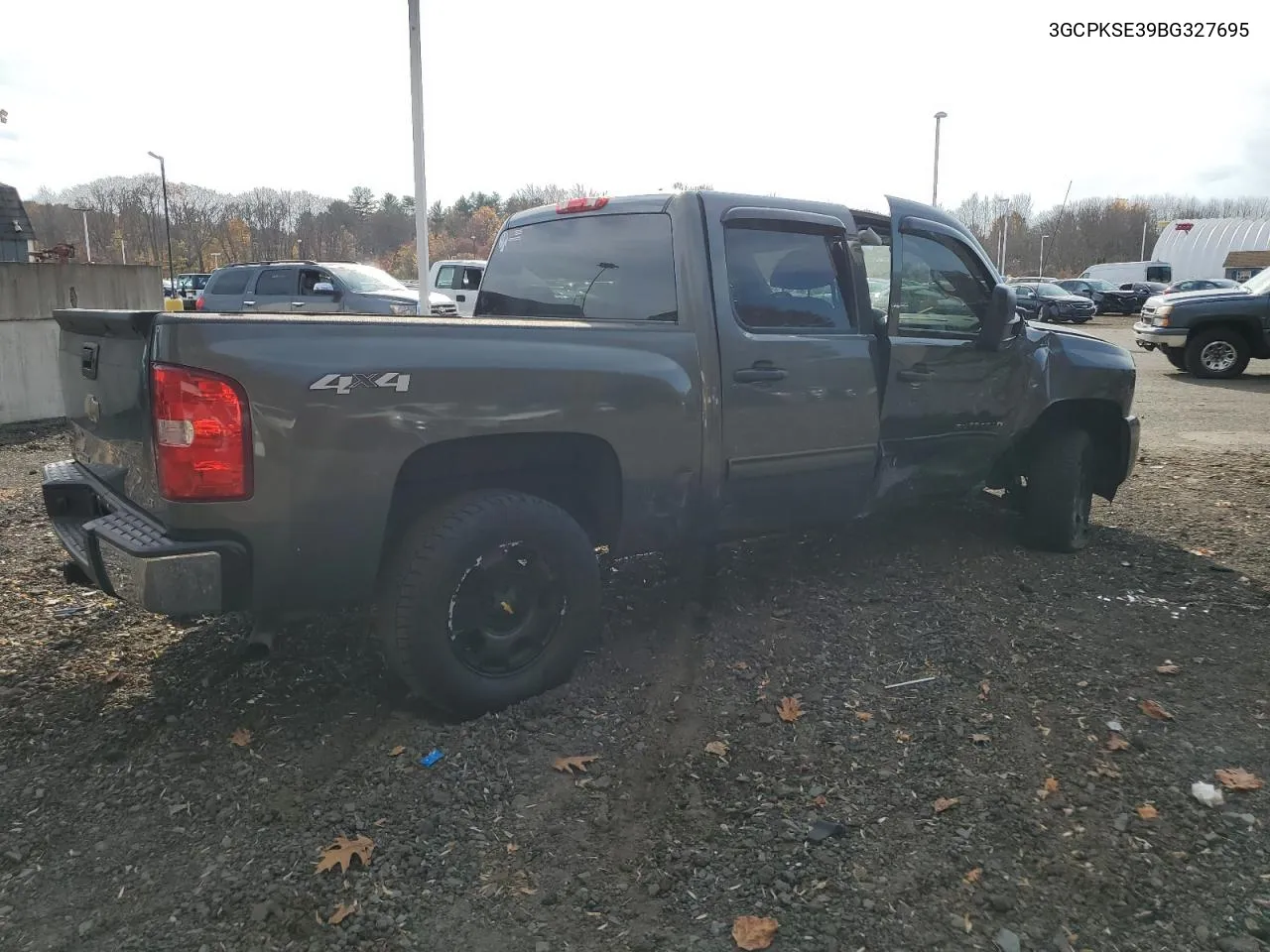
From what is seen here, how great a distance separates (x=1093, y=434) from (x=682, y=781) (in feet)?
12.9

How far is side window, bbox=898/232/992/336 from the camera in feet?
15.3

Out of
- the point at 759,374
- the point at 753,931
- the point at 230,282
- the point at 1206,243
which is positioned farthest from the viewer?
the point at 1206,243

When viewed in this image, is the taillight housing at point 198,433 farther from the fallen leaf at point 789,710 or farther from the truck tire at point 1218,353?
the truck tire at point 1218,353

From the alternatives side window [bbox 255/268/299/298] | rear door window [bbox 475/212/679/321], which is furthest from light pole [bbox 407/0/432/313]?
rear door window [bbox 475/212/679/321]

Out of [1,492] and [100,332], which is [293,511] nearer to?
[100,332]

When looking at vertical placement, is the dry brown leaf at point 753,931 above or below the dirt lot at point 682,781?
below

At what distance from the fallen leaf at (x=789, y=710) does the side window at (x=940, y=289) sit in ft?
6.45

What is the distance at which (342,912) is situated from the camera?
245cm

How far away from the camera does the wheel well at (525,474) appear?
327 cm

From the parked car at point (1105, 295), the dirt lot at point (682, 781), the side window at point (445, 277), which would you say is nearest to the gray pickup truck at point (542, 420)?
the dirt lot at point (682, 781)

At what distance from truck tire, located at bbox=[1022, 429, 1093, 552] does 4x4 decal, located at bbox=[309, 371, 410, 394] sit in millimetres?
3850

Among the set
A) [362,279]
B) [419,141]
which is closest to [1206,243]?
[362,279]

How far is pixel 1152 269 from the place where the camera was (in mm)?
50375

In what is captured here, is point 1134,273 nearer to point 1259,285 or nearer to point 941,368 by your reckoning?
point 1259,285
